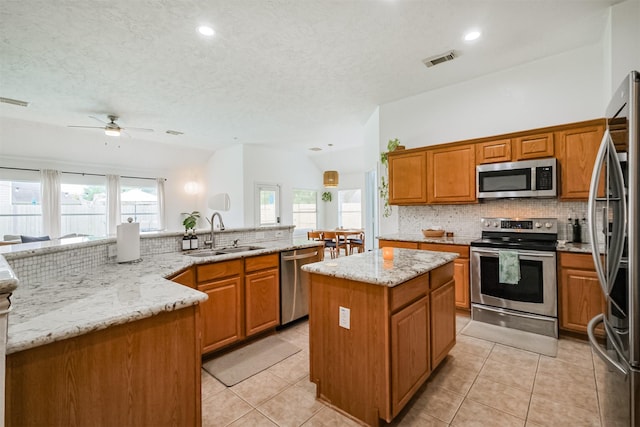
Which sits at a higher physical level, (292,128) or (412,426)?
(292,128)

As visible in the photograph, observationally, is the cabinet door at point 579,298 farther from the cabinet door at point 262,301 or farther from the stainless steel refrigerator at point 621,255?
the cabinet door at point 262,301

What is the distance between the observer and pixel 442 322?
2.21 m

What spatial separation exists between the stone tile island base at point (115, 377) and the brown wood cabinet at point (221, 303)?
1.06 meters

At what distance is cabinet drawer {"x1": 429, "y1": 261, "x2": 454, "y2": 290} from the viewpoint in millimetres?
2078

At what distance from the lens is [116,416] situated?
45.4 inches

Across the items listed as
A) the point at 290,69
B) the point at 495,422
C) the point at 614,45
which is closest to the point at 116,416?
the point at 495,422

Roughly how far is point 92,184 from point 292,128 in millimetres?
4984

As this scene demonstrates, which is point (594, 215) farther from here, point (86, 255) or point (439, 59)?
point (86, 255)

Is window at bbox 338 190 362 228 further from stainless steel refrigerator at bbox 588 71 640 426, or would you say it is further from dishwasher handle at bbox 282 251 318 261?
stainless steel refrigerator at bbox 588 71 640 426

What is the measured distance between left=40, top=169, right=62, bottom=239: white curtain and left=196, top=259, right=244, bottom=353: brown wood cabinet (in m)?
6.11

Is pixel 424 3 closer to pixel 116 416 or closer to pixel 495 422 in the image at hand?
pixel 495 422

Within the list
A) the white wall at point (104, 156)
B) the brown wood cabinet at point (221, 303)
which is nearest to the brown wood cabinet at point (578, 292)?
the brown wood cabinet at point (221, 303)

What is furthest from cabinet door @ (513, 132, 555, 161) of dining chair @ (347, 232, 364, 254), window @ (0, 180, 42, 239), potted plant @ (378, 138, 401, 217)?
window @ (0, 180, 42, 239)

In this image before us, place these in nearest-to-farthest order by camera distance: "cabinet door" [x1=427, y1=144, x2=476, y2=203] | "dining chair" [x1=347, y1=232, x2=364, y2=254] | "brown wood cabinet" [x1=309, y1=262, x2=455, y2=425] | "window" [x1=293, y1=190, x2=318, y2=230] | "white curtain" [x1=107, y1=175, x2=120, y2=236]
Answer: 1. "brown wood cabinet" [x1=309, y1=262, x2=455, y2=425]
2. "cabinet door" [x1=427, y1=144, x2=476, y2=203]
3. "white curtain" [x1=107, y1=175, x2=120, y2=236]
4. "dining chair" [x1=347, y1=232, x2=364, y2=254]
5. "window" [x1=293, y1=190, x2=318, y2=230]
